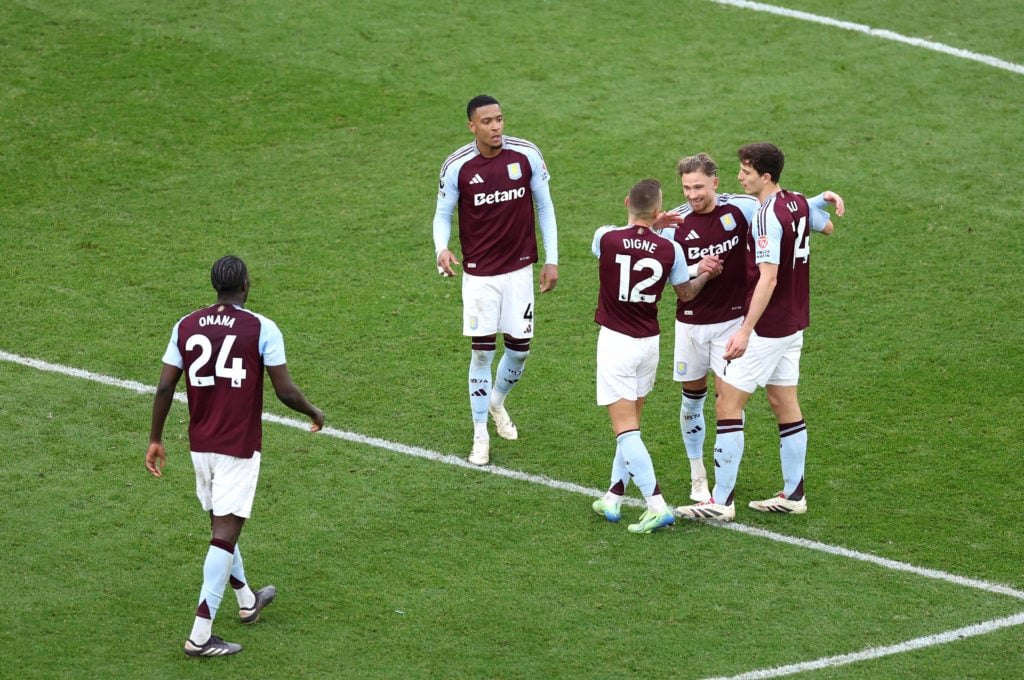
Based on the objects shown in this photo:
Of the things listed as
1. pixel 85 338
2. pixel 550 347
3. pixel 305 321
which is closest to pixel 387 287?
pixel 305 321

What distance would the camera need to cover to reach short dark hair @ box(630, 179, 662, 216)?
730 centimetres

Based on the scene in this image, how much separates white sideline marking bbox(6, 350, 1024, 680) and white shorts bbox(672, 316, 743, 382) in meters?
0.94

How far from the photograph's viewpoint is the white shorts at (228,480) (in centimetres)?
630

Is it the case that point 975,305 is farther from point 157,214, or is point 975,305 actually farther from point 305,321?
point 157,214

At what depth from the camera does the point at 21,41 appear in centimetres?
1470

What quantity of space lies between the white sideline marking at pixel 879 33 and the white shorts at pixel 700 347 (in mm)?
8401

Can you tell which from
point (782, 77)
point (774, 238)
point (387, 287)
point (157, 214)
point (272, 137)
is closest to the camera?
point (774, 238)

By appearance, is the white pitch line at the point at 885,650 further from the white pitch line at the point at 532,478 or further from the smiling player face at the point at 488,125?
the smiling player face at the point at 488,125

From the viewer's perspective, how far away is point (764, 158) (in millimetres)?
7340

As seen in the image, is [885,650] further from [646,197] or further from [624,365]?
[646,197]

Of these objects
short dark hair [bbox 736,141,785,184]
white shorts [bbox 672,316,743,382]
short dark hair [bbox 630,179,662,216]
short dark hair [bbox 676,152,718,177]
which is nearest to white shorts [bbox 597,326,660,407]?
white shorts [bbox 672,316,743,382]

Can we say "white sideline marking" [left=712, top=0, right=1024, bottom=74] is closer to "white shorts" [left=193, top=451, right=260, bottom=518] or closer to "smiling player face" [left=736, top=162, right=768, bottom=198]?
"smiling player face" [left=736, top=162, right=768, bottom=198]

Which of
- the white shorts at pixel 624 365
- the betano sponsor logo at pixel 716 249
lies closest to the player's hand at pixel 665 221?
the betano sponsor logo at pixel 716 249

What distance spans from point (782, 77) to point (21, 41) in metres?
8.96
